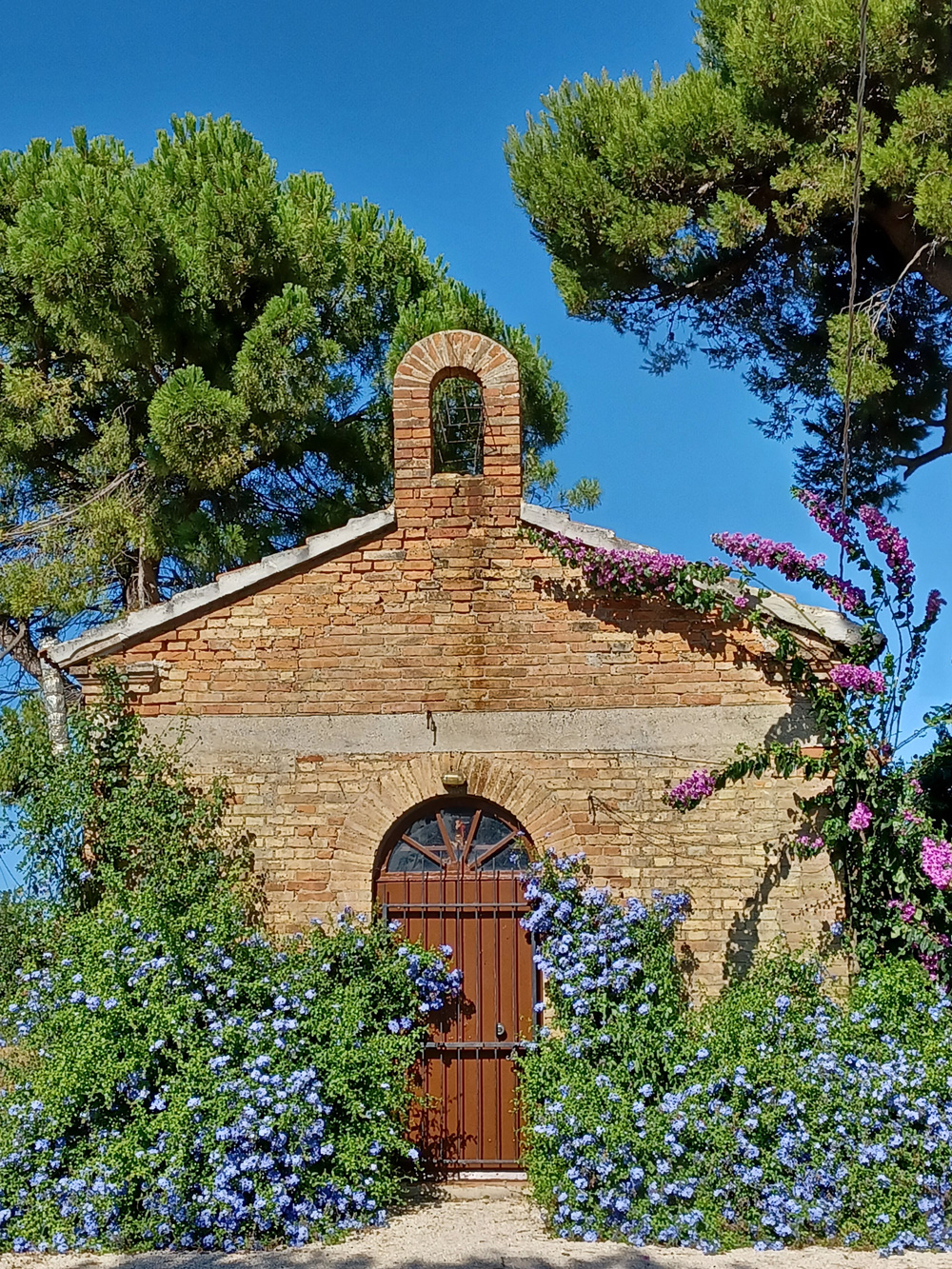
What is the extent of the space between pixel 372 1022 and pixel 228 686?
2.46 metres

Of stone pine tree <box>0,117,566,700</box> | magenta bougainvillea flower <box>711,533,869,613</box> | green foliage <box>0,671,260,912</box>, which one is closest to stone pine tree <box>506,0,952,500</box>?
stone pine tree <box>0,117,566,700</box>

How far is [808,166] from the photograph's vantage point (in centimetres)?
1221

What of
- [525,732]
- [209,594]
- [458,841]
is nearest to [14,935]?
[209,594]

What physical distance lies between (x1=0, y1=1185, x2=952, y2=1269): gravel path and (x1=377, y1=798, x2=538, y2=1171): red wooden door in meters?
0.92

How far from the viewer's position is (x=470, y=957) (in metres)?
7.73

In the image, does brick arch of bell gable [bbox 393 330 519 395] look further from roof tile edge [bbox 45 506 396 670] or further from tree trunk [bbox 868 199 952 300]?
tree trunk [bbox 868 199 952 300]

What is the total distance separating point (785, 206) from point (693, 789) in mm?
7809

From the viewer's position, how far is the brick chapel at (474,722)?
7688mm

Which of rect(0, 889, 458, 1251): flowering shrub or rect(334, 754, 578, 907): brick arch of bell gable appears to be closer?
rect(0, 889, 458, 1251): flowering shrub

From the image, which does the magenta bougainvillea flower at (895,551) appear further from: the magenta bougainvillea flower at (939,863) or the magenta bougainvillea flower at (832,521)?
the magenta bougainvillea flower at (939,863)

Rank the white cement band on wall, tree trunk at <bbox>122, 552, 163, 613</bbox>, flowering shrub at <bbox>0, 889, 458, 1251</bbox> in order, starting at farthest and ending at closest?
tree trunk at <bbox>122, 552, 163, 613</bbox> < the white cement band on wall < flowering shrub at <bbox>0, 889, 458, 1251</bbox>

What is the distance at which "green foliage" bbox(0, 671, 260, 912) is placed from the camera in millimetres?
7730

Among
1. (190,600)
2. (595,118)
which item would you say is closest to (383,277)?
(595,118)

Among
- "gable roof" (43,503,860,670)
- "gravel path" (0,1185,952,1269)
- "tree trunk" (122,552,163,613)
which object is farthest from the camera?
"tree trunk" (122,552,163,613)
